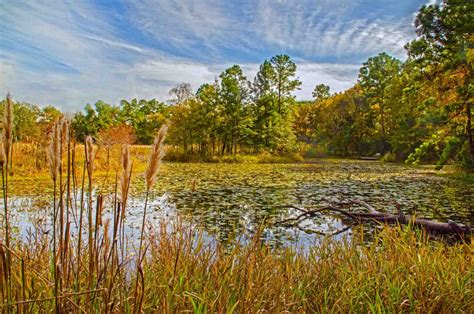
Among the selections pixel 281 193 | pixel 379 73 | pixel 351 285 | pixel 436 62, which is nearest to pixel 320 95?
pixel 379 73

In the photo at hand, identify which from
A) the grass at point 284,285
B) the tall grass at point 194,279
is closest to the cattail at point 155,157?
the tall grass at point 194,279

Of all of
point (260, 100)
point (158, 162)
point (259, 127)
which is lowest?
point (158, 162)

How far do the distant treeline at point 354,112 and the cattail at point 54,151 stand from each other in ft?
13.2

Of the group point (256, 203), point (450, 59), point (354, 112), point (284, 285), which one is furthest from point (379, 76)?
point (284, 285)

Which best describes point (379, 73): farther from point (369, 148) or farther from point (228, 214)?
point (228, 214)

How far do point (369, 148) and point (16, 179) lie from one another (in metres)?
29.4

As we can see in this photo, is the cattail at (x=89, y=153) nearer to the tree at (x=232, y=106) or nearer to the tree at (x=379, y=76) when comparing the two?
the tree at (x=232, y=106)

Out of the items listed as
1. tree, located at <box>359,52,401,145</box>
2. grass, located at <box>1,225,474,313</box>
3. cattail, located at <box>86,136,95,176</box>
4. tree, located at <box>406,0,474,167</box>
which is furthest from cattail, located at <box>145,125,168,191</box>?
tree, located at <box>359,52,401,145</box>

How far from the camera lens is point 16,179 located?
32.3 feet

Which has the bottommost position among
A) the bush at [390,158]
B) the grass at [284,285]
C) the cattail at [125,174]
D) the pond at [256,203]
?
the pond at [256,203]

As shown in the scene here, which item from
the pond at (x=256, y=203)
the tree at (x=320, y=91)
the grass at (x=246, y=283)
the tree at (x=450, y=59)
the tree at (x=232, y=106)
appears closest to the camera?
the grass at (x=246, y=283)

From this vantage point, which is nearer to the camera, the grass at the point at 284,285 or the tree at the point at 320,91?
the grass at the point at 284,285

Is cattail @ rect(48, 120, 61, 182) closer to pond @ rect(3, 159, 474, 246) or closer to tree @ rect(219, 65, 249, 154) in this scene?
pond @ rect(3, 159, 474, 246)

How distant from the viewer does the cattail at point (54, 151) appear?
0.89 m
